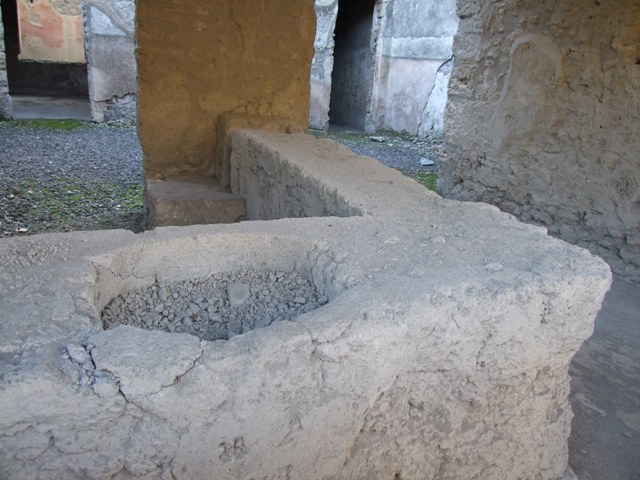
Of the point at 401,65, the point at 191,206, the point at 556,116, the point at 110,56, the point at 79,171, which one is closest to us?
the point at 191,206

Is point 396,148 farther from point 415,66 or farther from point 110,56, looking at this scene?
point 110,56

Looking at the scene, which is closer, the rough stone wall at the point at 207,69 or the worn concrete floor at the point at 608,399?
the worn concrete floor at the point at 608,399

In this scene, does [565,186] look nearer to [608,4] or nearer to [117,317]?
[608,4]

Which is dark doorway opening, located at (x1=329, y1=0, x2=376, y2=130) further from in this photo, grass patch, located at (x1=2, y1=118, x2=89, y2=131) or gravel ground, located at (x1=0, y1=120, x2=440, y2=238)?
grass patch, located at (x1=2, y1=118, x2=89, y2=131)

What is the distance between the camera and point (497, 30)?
4355 millimetres

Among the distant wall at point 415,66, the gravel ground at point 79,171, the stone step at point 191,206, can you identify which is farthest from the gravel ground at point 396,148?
the stone step at point 191,206

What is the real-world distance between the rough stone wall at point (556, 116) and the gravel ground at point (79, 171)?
4.80ft

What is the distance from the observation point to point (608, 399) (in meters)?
2.31

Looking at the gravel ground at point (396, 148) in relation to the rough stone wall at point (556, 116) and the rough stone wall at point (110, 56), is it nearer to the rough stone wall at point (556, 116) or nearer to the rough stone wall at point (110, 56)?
the rough stone wall at point (556, 116)

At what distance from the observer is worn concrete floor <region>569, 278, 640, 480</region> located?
6.51ft

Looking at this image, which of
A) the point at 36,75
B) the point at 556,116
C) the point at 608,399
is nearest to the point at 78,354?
the point at 608,399

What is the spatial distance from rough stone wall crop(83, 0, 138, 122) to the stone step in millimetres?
5650

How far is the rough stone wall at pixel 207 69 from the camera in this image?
382cm

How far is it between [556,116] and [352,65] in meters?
7.71
